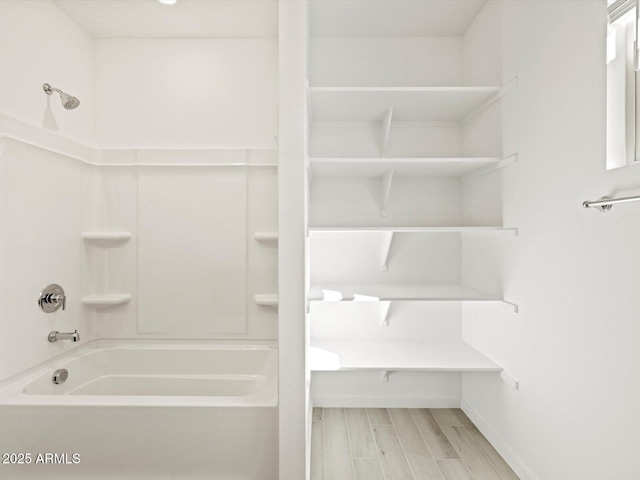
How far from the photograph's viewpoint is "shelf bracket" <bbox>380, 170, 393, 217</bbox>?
2317 millimetres

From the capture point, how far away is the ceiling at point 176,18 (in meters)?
2.14

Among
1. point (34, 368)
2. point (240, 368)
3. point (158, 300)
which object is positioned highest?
point (158, 300)

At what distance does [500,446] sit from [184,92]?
2769 millimetres

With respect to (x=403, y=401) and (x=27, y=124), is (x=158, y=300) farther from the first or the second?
(x=403, y=401)

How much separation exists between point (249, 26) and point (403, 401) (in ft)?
8.44

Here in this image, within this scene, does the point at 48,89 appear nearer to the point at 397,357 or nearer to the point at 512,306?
the point at 397,357

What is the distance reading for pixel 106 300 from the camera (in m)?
2.38

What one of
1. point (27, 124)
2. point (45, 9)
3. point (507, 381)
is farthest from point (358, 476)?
point (45, 9)

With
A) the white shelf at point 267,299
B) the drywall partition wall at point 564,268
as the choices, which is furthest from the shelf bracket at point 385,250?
the white shelf at point 267,299

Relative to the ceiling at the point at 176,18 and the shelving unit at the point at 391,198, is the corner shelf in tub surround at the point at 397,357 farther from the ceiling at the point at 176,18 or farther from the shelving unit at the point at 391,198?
the ceiling at the point at 176,18

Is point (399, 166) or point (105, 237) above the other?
point (399, 166)

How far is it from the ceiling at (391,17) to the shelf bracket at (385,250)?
1290 mm

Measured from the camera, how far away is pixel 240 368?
2391 mm

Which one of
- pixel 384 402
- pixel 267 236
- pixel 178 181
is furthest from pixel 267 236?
pixel 384 402
